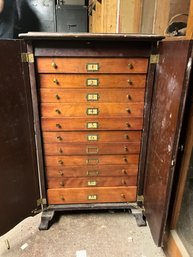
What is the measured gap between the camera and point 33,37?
1.20 metres

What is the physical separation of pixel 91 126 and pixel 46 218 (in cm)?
74

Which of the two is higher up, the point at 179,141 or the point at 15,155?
the point at 179,141

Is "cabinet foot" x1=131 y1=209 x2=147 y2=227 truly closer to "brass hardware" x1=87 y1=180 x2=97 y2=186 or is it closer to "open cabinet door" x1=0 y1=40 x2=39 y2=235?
"brass hardware" x1=87 y1=180 x2=97 y2=186

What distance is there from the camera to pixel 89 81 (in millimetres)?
1338

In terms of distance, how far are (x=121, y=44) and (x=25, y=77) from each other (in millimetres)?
583

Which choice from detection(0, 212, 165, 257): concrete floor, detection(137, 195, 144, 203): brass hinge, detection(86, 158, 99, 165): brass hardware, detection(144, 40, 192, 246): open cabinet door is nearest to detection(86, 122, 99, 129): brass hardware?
detection(86, 158, 99, 165): brass hardware

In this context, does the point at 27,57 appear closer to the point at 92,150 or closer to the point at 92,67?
the point at 92,67

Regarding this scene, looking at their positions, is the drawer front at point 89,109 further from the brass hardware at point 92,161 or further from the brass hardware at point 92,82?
the brass hardware at point 92,161

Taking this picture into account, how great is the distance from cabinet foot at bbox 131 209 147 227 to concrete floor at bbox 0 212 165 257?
0.03 m

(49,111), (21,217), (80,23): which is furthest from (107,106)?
(80,23)

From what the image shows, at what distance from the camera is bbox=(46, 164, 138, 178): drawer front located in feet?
5.05

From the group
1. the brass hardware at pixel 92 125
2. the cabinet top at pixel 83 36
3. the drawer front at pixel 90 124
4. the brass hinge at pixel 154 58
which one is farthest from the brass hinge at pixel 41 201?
the brass hinge at pixel 154 58

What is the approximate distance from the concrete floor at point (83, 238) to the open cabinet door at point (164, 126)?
0.19 metres

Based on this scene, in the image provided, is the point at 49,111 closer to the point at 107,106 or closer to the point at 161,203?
the point at 107,106
